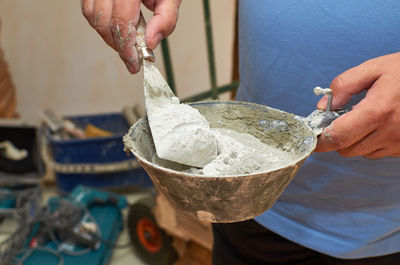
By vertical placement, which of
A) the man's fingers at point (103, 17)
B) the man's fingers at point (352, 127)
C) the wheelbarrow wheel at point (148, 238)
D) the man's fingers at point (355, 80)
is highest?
the man's fingers at point (103, 17)

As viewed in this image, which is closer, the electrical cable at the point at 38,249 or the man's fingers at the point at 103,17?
the man's fingers at the point at 103,17

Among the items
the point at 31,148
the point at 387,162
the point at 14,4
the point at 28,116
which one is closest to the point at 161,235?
the point at 31,148

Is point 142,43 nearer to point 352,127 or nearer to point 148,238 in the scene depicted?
point 352,127

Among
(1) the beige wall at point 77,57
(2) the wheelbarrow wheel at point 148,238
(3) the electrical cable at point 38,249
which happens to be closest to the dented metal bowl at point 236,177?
(2) the wheelbarrow wheel at point 148,238

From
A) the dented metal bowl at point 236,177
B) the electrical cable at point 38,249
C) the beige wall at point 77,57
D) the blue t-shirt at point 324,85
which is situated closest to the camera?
the dented metal bowl at point 236,177

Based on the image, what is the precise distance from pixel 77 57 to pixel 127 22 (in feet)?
5.05

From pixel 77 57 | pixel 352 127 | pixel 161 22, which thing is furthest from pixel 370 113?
pixel 77 57

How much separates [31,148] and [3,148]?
12cm

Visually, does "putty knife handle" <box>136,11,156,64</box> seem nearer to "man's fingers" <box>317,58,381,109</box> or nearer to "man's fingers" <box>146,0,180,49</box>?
"man's fingers" <box>146,0,180,49</box>

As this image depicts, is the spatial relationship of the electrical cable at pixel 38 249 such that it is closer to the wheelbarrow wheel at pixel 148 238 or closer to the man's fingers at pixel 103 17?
the wheelbarrow wheel at pixel 148 238

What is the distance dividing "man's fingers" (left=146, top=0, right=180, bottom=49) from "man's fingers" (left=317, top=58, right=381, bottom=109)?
0.77 feet

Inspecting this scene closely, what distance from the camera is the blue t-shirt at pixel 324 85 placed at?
48 cm

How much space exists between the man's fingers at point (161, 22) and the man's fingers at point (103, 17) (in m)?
0.06

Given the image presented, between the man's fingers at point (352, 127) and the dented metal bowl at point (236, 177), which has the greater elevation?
the man's fingers at point (352, 127)
